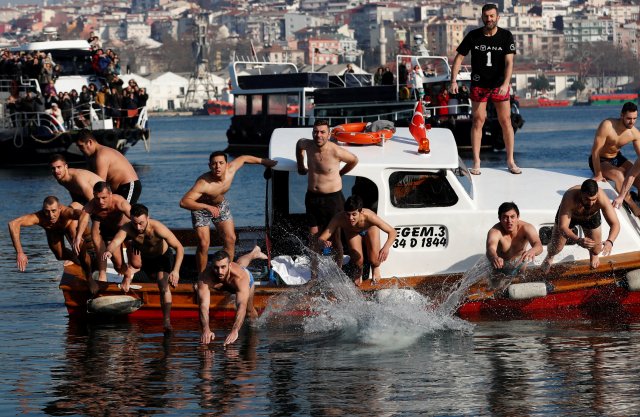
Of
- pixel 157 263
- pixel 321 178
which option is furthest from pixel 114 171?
pixel 321 178

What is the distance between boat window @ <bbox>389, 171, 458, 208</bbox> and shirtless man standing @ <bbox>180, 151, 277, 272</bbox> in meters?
1.41

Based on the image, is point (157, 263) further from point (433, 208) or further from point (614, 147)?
point (614, 147)

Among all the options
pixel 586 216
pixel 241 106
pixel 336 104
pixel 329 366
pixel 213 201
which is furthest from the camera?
pixel 241 106

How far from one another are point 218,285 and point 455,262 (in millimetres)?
2710

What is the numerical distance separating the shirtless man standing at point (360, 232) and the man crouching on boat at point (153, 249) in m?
1.65

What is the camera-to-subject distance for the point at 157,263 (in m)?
15.4

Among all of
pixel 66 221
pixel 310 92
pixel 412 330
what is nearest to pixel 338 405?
pixel 412 330

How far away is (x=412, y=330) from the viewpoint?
1484cm

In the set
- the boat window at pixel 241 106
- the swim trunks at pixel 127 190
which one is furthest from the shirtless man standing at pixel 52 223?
the boat window at pixel 241 106

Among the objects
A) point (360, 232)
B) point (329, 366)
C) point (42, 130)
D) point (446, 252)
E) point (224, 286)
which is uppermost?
point (360, 232)

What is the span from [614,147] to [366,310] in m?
4.02

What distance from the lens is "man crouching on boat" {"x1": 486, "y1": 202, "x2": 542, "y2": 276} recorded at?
14820 millimetres

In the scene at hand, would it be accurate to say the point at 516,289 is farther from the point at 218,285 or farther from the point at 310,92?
the point at 310,92

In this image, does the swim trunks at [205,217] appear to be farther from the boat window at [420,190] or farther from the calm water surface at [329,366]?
the boat window at [420,190]
